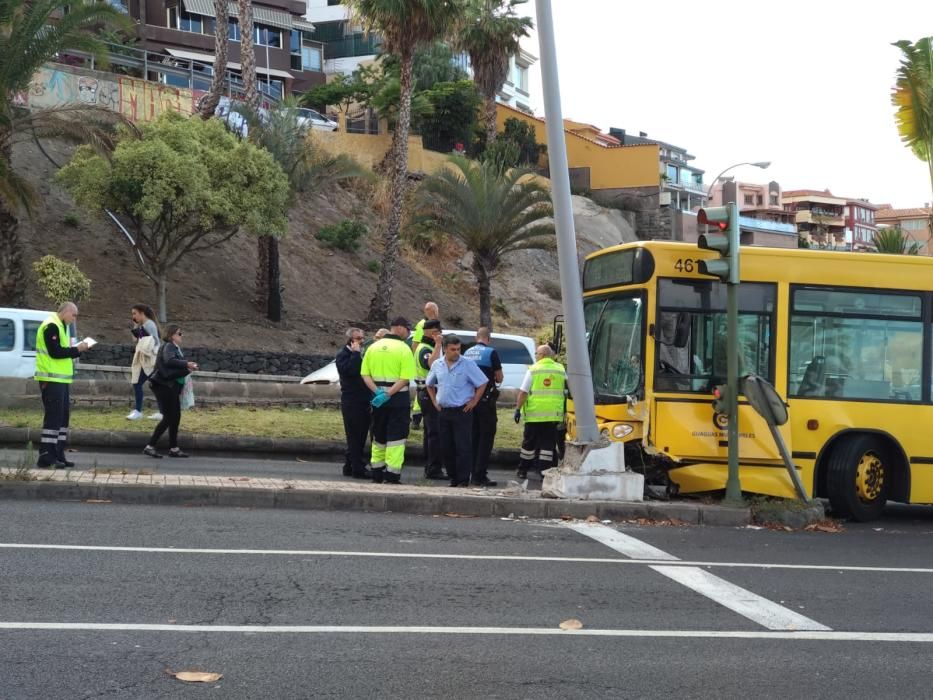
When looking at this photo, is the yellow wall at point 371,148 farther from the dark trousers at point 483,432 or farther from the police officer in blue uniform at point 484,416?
the dark trousers at point 483,432

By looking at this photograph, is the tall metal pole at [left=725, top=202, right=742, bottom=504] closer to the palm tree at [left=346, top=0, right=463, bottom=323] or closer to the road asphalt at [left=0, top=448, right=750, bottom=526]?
the road asphalt at [left=0, top=448, right=750, bottom=526]

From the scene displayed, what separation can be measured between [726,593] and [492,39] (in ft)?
150

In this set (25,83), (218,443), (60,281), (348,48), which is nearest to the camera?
(218,443)

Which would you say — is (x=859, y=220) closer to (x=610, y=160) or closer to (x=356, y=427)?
(x=610, y=160)

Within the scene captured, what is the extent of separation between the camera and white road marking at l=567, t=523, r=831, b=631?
7.20m

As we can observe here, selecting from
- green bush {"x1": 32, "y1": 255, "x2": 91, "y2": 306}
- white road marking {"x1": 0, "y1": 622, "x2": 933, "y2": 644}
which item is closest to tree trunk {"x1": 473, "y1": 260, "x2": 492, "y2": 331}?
green bush {"x1": 32, "y1": 255, "x2": 91, "y2": 306}

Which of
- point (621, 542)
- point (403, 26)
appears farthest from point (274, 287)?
point (621, 542)

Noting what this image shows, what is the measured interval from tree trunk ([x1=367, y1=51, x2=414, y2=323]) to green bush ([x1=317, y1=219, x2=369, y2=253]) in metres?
6.93

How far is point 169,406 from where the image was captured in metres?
15.2

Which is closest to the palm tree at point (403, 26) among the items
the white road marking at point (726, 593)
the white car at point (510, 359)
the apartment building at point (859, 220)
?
the white car at point (510, 359)

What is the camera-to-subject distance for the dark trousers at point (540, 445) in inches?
570

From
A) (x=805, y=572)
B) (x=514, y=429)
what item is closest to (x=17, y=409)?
(x=514, y=429)

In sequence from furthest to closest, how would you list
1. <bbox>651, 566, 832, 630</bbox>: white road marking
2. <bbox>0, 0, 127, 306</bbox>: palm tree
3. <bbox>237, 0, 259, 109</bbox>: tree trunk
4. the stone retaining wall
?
<bbox>237, 0, 259, 109</bbox>: tree trunk < the stone retaining wall < <bbox>0, 0, 127, 306</bbox>: palm tree < <bbox>651, 566, 832, 630</bbox>: white road marking

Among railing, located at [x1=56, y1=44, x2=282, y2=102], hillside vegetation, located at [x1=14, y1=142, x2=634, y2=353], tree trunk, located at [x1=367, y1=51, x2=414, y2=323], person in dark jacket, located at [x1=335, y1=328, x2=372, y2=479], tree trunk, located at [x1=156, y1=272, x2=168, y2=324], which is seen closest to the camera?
person in dark jacket, located at [x1=335, y1=328, x2=372, y2=479]
